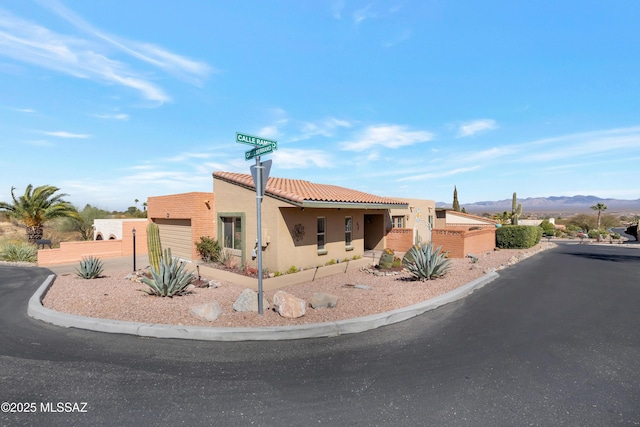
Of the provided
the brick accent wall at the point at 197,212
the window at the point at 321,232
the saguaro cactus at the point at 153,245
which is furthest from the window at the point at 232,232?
the window at the point at 321,232

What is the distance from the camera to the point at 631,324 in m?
6.07

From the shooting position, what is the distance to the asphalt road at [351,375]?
3.31 m

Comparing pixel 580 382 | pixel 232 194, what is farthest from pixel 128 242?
pixel 580 382

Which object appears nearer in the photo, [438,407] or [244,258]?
[438,407]

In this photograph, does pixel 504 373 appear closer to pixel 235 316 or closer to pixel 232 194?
pixel 235 316

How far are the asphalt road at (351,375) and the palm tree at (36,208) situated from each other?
59.5ft

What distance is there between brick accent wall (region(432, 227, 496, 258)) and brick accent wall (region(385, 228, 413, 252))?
1.50 metres

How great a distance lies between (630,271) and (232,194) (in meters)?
15.5

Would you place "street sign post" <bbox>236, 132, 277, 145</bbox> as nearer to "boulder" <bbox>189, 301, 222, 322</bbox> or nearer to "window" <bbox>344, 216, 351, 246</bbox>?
"boulder" <bbox>189, 301, 222, 322</bbox>

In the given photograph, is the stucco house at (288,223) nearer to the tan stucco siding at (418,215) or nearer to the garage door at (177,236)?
the garage door at (177,236)

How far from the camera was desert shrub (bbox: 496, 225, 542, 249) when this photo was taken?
19.5m

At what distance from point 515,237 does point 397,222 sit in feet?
24.3

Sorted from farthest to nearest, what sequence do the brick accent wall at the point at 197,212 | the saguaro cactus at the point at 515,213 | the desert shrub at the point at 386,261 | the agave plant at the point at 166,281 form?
the saguaro cactus at the point at 515,213 < the brick accent wall at the point at 197,212 < the desert shrub at the point at 386,261 < the agave plant at the point at 166,281

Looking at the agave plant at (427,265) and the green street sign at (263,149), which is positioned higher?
the green street sign at (263,149)
